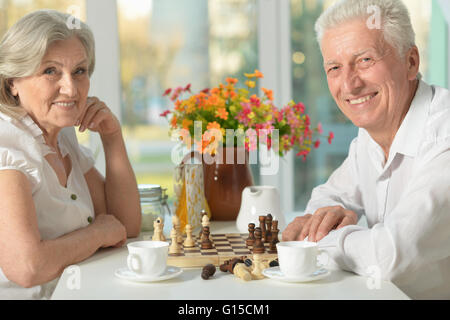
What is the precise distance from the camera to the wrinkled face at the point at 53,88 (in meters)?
1.72

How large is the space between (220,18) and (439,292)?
2.46 meters

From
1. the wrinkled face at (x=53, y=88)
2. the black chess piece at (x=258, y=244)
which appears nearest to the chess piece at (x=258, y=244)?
the black chess piece at (x=258, y=244)

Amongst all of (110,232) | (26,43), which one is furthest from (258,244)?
(26,43)

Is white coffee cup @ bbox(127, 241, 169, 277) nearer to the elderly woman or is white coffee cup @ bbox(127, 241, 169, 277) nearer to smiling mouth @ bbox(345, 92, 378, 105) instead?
the elderly woman

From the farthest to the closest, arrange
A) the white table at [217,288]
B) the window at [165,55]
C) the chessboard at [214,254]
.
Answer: the window at [165,55] → the chessboard at [214,254] → the white table at [217,288]

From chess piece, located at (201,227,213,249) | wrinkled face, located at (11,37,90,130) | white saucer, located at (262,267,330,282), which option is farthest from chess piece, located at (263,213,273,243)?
wrinkled face, located at (11,37,90,130)

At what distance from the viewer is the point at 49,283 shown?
1634 millimetres

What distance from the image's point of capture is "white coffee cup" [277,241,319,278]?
124 centimetres

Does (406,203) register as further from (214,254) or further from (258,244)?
(214,254)

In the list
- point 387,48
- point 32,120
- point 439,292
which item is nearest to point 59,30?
point 32,120

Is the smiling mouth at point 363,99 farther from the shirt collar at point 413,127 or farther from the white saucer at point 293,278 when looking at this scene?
the white saucer at point 293,278

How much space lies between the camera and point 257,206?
195 centimetres

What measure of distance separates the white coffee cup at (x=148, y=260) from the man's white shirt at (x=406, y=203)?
42 cm

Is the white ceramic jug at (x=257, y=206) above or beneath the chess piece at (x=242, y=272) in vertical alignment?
above
